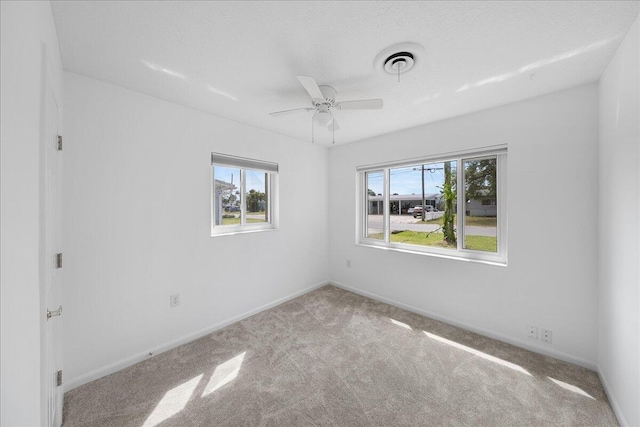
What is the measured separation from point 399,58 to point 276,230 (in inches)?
93.7

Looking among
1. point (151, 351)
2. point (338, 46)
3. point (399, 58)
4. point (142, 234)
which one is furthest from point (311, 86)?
point (151, 351)

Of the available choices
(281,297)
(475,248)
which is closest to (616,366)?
(475,248)

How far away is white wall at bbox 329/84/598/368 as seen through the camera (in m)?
2.01

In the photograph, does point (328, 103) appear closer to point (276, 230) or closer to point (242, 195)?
point (242, 195)

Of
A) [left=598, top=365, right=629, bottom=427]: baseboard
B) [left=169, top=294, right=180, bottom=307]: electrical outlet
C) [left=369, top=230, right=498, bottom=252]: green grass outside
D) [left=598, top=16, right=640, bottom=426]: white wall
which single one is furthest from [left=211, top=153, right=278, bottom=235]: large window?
[left=598, top=365, right=629, bottom=427]: baseboard

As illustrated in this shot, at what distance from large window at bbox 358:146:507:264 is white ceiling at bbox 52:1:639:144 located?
2.63 feet

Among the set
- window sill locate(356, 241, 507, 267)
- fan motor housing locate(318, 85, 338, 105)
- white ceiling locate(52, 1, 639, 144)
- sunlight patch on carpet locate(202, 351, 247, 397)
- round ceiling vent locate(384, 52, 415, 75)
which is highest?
Answer: white ceiling locate(52, 1, 639, 144)

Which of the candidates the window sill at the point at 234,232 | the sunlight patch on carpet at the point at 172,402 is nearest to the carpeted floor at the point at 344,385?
the sunlight patch on carpet at the point at 172,402

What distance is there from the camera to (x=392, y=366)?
206 centimetres

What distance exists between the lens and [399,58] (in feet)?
5.31

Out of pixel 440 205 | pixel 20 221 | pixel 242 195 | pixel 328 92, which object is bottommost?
pixel 20 221

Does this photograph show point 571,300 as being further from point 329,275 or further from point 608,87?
point 329,275

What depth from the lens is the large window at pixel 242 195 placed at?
279cm

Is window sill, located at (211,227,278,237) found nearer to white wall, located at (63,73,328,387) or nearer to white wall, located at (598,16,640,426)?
white wall, located at (63,73,328,387)
